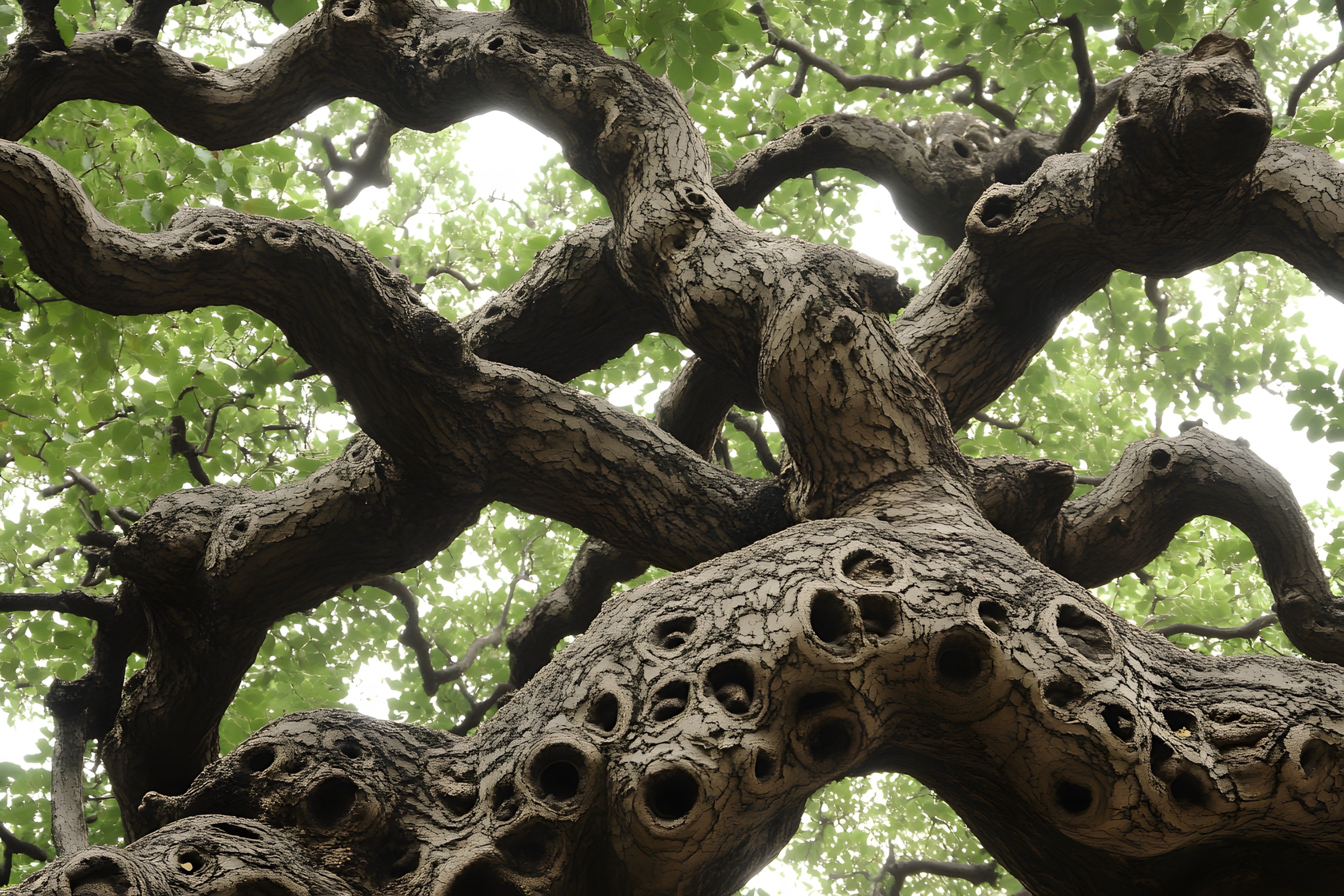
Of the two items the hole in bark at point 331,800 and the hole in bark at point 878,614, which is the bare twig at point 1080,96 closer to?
the hole in bark at point 878,614

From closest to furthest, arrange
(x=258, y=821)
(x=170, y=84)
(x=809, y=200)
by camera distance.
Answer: (x=258, y=821)
(x=170, y=84)
(x=809, y=200)

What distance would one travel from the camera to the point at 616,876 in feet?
8.49

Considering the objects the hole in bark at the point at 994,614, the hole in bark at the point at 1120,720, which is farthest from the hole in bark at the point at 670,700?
the hole in bark at the point at 1120,720

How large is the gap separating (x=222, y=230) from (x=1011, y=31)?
190 inches

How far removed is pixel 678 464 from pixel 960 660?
1774 millimetres

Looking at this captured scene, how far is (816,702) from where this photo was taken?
263 cm

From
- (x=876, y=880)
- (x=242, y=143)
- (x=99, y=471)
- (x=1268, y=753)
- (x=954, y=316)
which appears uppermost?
(x=242, y=143)

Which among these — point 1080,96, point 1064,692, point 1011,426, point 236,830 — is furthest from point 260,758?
point 1011,426

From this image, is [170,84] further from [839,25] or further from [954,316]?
[839,25]

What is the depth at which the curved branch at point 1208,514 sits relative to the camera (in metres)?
4.68

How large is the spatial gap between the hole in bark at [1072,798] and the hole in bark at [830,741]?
1.92 feet

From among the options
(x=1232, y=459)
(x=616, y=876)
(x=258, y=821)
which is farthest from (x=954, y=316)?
(x=258, y=821)

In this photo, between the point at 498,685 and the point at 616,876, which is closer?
the point at 616,876

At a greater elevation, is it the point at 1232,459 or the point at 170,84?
the point at 170,84
